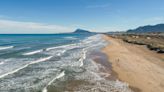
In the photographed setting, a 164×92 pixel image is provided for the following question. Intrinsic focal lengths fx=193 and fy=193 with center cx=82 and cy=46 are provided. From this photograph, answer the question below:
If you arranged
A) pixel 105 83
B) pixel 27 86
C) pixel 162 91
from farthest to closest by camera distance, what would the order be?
pixel 105 83, pixel 27 86, pixel 162 91

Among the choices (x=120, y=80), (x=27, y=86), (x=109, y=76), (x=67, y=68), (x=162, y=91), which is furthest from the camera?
(x=67, y=68)

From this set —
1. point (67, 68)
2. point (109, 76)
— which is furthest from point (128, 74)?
point (67, 68)

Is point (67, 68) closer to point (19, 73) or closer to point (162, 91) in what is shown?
point (19, 73)

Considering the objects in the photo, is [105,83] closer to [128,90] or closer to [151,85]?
[128,90]

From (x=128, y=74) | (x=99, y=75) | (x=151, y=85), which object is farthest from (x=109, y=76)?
(x=151, y=85)

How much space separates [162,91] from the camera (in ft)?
46.1

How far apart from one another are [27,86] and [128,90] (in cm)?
772

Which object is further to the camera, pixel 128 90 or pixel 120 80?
pixel 120 80

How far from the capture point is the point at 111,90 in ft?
46.8

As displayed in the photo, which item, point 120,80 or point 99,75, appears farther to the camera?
point 99,75

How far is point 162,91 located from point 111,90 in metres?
3.68

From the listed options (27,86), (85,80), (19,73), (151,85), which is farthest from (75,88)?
(19,73)

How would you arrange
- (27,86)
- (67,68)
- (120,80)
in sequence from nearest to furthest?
(27,86)
(120,80)
(67,68)

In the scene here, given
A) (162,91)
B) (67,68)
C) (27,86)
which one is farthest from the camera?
(67,68)
